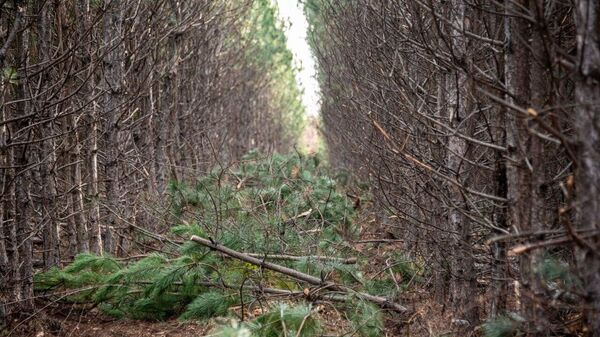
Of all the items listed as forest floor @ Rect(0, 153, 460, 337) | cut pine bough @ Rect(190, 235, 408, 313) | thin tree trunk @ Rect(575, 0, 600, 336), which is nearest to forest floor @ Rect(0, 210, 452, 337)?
forest floor @ Rect(0, 153, 460, 337)

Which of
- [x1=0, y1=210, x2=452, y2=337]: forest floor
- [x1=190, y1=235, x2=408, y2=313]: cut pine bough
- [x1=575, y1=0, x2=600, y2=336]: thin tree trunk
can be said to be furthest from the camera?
[x1=190, y1=235, x2=408, y2=313]: cut pine bough

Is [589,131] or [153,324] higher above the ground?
[589,131]

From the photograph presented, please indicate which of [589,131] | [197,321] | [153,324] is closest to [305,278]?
[197,321]

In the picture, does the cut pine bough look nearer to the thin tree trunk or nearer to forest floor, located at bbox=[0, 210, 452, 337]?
forest floor, located at bbox=[0, 210, 452, 337]

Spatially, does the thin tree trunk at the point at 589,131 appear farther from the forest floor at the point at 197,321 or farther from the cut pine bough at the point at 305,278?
the cut pine bough at the point at 305,278

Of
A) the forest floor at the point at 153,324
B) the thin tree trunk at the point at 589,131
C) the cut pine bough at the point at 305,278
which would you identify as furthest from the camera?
the cut pine bough at the point at 305,278

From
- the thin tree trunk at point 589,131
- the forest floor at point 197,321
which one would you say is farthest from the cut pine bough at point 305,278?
the thin tree trunk at point 589,131

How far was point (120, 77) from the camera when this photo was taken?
6.57m

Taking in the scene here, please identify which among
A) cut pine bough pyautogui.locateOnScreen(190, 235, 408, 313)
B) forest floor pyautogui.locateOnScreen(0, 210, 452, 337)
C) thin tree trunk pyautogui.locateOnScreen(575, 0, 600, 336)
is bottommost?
forest floor pyautogui.locateOnScreen(0, 210, 452, 337)

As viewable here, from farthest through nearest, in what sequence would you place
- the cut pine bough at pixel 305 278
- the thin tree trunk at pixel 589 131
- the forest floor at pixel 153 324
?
the cut pine bough at pixel 305 278, the forest floor at pixel 153 324, the thin tree trunk at pixel 589 131

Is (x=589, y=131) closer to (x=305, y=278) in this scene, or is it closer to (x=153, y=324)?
(x=305, y=278)

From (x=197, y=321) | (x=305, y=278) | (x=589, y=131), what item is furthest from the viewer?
(x=305, y=278)

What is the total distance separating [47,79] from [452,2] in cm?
346

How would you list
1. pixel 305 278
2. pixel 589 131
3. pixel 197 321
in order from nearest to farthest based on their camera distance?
pixel 589 131 < pixel 197 321 < pixel 305 278
